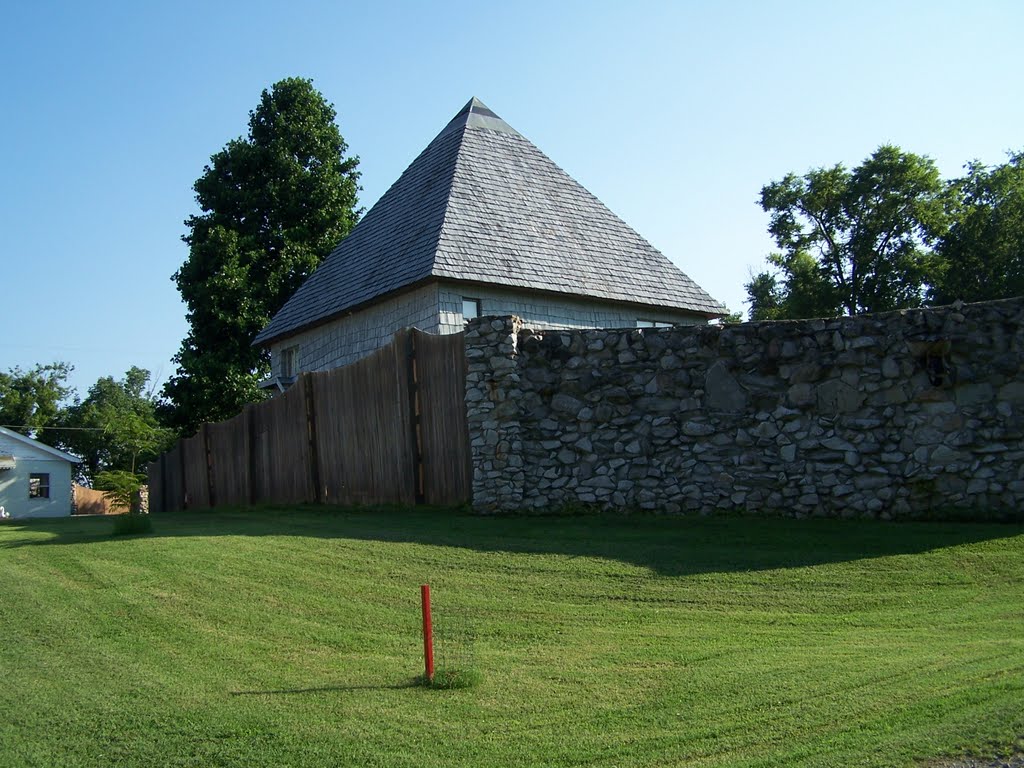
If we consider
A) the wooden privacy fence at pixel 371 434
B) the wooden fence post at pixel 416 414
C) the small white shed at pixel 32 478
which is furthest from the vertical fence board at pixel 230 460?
the small white shed at pixel 32 478

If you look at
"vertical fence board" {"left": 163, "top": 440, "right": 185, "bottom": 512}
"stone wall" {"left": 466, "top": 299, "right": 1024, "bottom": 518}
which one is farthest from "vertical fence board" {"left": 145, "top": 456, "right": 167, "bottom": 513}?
"stone wall" {"left": 466, "top": 299, "right": 1024, "bottom": 518}

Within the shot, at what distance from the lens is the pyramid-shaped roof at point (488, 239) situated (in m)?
19.9

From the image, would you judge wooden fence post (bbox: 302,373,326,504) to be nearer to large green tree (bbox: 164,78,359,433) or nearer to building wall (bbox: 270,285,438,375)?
Result: building wall (bbox: 270,285,438,375)

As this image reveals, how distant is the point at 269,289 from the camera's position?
99.1 feet

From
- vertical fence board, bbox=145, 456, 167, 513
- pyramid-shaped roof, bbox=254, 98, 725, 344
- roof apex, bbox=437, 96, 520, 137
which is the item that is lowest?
vertical fence board, bbox=145, 456, 167, 513

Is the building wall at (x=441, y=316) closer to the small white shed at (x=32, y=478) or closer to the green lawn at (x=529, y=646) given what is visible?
the green lawn at (x=529, y=646)

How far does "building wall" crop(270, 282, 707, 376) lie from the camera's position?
19359mm

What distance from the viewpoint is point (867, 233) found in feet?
125

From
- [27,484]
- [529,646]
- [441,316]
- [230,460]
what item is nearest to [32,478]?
[27,484]

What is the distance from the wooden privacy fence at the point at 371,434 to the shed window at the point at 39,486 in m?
27.5

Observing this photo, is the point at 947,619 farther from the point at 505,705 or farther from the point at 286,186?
the point at 286,186

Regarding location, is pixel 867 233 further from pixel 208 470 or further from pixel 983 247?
pixel 208 470

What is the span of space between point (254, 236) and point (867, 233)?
79.3ft

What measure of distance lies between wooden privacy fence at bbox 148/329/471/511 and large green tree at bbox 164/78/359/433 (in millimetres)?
10289
